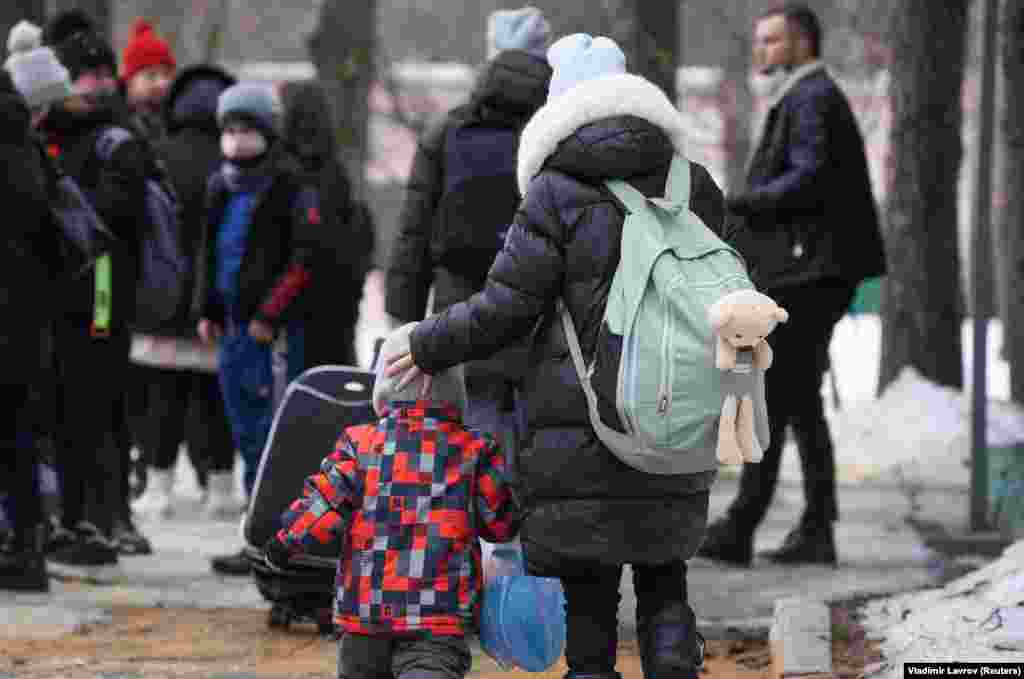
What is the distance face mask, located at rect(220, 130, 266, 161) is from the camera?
30.6ft

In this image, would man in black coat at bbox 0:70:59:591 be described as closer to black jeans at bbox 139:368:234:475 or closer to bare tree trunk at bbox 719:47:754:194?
black jeans at bbox 139:368:234:475

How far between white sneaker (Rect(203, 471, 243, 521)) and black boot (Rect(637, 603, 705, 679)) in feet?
17.5

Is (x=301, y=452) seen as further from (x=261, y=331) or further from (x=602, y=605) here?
(x=261, y=331)

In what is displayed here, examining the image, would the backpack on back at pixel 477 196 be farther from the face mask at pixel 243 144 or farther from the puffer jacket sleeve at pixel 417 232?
the face mask at pixel 243 144

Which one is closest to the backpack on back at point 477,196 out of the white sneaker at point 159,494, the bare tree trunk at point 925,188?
the white sneaker at point 159,494

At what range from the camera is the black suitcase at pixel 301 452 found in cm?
729

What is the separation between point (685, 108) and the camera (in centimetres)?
3666

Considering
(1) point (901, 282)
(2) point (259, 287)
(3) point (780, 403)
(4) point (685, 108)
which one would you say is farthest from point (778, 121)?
(4) point (685, 108)

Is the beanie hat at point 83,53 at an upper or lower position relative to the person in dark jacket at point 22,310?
upper

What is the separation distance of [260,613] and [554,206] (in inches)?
119

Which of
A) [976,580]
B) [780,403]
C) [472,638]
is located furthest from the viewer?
[780,403]

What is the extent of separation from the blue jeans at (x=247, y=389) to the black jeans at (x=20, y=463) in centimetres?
137

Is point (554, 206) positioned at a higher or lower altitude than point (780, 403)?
higher

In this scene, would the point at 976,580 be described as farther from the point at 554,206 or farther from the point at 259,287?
the point at 259,287
